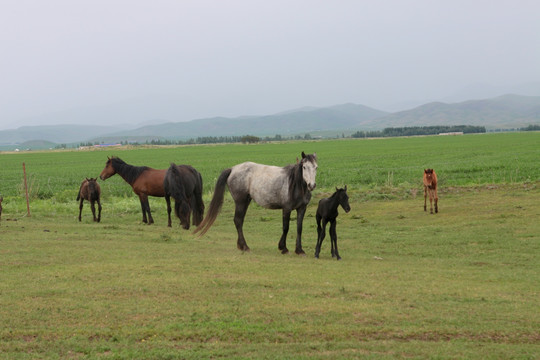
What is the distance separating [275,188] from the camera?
526 inches

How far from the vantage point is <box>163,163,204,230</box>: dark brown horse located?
18.6 metres

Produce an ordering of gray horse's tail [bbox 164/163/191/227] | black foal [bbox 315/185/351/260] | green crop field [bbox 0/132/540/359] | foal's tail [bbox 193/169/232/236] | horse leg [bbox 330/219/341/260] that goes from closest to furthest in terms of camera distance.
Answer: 1. green crop field [bbox 0/132/540/359]
2. black foal [bbox 315/185/351/260]
3. horse leg [bbox 330/219/341/260]
4. foal's tail [bbox 193/169/232/236]
5. gray horse's tail [bbox 164/163/191/227]

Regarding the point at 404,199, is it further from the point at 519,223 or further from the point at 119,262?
the point at 119,262

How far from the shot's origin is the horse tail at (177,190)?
61.1 ft

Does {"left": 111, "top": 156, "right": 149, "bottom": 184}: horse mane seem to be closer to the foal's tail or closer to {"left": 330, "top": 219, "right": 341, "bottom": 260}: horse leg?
the foal's tail

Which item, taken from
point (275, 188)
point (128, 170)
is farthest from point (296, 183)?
point (128, 170)

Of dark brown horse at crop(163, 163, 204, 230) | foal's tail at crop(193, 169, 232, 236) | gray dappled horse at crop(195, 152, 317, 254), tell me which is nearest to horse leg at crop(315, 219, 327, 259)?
gray dappled horse at crop(195, 152, 317, 254)

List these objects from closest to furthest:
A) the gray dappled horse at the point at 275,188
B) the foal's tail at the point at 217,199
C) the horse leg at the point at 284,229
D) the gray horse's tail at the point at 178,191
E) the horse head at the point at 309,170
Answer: the horse head at the point at 309,170
the gray dappled horse at the point at 275,188
the horse leg at the point at 284,229
the foal's tail at the point at 217,199
the gray horse's tail at the point at 178,191

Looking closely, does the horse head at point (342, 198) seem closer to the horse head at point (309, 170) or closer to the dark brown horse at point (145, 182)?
the horse head at point (309, 170)

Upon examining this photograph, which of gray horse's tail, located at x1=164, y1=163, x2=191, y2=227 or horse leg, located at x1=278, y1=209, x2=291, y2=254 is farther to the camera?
gray horse's tail, located at x1=164, y1=163, x2=191, y2=227

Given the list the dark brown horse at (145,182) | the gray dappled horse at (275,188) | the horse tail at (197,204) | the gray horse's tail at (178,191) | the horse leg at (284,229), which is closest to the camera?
the gray dappled horse at (275,188)

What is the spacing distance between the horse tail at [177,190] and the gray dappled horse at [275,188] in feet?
14.1

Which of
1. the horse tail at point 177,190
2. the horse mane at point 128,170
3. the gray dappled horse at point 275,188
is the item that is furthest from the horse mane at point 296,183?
the horse mane at point 128,170

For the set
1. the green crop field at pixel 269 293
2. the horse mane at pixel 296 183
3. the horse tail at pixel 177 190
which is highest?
the horse mane at pixel 296 183
